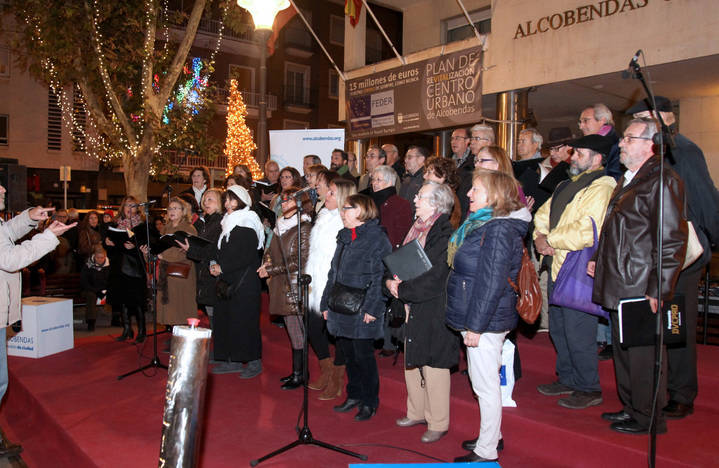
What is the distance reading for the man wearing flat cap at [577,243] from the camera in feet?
13.2

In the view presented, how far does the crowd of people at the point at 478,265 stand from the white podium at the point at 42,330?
91.0 inches

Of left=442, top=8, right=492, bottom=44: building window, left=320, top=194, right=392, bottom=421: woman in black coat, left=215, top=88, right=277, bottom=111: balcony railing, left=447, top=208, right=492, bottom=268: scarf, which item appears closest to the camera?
left=447, top=208, right=492, bottom=268: scarf

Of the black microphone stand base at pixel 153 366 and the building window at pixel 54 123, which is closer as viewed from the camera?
the black microphone stand base at pixel 153 366

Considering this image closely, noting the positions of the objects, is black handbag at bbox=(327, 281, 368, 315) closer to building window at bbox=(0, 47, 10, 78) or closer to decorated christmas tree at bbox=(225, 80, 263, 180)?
decorated christmas tree at bbox=(225, 80, 263, 180)

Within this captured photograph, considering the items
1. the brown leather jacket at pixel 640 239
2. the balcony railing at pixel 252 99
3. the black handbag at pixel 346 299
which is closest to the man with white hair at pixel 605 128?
the brown leather jacket at pixel 640 239

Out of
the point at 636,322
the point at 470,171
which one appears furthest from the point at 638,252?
the point at 470,171

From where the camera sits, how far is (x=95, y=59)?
13.1 m

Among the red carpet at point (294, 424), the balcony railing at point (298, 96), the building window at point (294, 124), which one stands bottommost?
the red carpet at point (294, 424)

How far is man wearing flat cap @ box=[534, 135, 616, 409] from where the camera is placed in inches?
158

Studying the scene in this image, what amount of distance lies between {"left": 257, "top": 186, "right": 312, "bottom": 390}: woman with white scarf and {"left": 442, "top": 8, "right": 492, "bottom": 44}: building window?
6644 mm

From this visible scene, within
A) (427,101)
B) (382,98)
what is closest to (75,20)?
(382,98)

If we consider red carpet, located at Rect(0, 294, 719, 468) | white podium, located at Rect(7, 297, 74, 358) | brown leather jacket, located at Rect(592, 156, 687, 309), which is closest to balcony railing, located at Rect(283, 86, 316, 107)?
white podium, located at Rect(7, 297, 74, 358)

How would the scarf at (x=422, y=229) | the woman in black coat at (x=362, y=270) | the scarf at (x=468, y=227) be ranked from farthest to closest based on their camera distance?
1. the woman in black coat at (x=362, y=270)
2. the scarf at (x=422, y=229)
3. the scarf at (x=468, y=227)

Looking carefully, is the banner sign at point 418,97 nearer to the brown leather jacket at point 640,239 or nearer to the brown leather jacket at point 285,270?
the brown leather jacket at point 285,270
